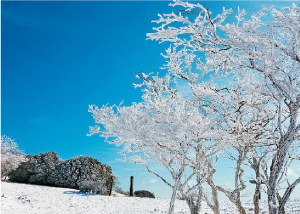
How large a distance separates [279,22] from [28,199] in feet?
40.5

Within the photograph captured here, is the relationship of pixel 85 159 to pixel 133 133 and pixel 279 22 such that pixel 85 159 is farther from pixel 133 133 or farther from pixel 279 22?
pixel 279 22

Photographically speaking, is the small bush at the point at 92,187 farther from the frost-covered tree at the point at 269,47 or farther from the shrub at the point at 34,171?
the frost-covered tree at the point at 269,47

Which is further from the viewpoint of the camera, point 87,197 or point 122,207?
point 87,197

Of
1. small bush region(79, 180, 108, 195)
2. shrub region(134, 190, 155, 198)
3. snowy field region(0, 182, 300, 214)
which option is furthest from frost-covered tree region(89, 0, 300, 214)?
shrub region(134, 190, 155, 198)

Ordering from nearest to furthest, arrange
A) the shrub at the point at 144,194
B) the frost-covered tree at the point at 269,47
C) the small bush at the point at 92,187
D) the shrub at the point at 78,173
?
the frost-covered tree at the point at 269,47
the small bush at the point at 92,187
the shrub at the point at 78,173
the shrub at the point at 144,194

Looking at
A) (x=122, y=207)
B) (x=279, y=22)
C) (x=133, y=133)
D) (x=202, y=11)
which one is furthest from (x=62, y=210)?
(x=279, y=22)

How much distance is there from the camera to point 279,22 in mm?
4051

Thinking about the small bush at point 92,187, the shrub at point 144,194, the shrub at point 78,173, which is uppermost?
the shrub at point 78,173

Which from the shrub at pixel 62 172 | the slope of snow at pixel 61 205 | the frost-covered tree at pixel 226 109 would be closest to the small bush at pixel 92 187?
the shrub at pixel 62 172

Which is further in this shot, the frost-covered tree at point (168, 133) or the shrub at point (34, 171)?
the shrub at point (34, 171)

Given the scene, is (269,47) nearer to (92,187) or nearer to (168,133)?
(168,133)

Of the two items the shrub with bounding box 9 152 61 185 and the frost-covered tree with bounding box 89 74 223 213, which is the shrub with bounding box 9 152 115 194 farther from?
the frost-covered tree with bounding box 89 74 223 213

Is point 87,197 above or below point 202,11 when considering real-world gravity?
below

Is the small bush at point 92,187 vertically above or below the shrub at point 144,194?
above
